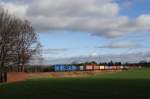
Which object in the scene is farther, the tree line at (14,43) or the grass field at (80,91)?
the tree line at (14,43)

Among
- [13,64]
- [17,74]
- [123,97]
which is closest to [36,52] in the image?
[13,64]

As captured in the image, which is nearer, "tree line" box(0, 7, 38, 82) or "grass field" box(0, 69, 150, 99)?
"grass field" box(0, 69, 150, 99)

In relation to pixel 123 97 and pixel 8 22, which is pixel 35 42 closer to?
pixel 8 22

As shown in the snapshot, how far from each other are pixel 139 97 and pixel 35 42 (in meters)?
68.7

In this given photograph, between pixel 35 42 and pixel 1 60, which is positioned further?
pixel 35 42

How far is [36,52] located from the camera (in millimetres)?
89875

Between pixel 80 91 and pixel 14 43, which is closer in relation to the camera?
Result: pixel 80 91

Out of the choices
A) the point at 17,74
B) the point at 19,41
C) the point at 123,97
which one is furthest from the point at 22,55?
the point at 123,97

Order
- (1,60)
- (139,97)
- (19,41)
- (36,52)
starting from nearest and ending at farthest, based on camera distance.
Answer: (139,97) → (1,60) → (19,41) → (36,52)

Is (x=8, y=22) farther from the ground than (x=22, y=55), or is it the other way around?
(x=8, y=22)

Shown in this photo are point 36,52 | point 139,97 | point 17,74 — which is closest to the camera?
point 139,97

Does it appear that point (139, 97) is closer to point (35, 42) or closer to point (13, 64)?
point (13, 64)

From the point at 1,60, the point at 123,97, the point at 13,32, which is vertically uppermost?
the point at 13,32

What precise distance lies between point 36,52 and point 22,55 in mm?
5713
